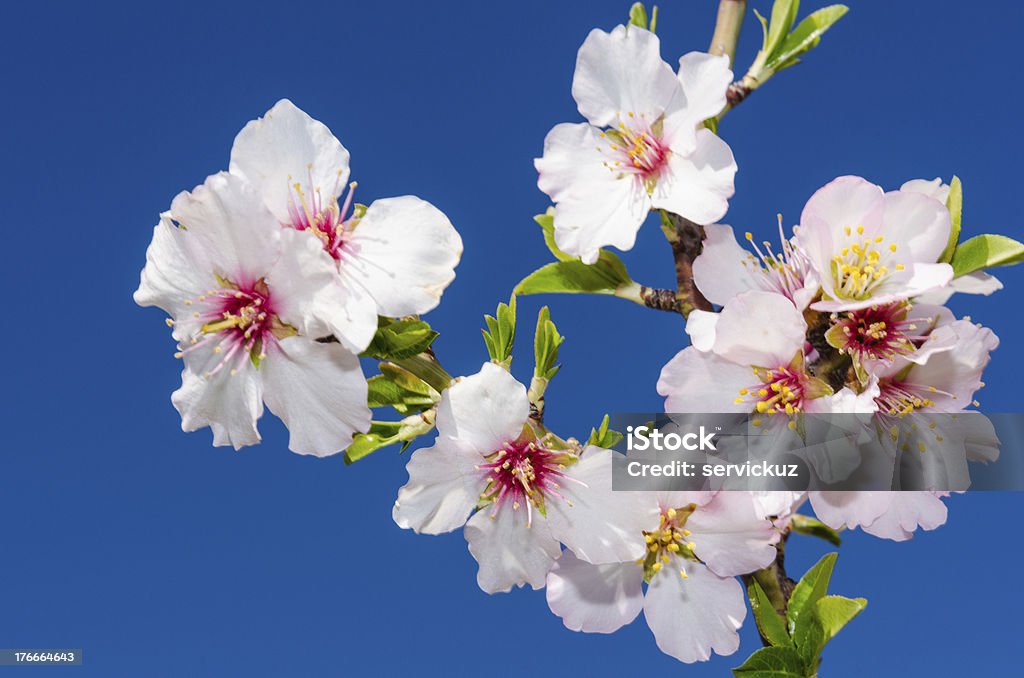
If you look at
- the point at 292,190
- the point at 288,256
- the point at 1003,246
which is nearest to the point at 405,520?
the point at 288,256

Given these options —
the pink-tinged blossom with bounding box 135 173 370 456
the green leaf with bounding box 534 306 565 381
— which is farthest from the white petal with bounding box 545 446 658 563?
the pink-tinged blossom with bounding box 135 173 370 456

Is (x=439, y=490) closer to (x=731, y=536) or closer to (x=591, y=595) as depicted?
(x=591, y=595)

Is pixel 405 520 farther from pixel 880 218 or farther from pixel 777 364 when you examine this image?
pixel 880 218

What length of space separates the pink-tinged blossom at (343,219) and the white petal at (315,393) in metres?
0.06

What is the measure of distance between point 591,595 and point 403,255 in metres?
0.75

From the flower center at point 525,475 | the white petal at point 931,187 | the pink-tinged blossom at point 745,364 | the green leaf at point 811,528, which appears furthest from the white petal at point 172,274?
the green leaf at point 811,528

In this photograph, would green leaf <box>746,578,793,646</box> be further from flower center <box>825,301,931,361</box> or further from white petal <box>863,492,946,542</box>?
flower center <box>825,301,931,361</box>

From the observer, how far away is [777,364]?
163cm

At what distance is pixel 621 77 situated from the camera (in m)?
1.85

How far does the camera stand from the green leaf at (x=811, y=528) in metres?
2.28

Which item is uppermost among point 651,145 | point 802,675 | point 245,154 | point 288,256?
point 651,145

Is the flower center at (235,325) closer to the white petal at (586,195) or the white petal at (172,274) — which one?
the white petal at (172,274)

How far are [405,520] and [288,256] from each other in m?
0.51

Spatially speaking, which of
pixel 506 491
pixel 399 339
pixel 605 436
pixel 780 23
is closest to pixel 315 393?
pixel 399 339
